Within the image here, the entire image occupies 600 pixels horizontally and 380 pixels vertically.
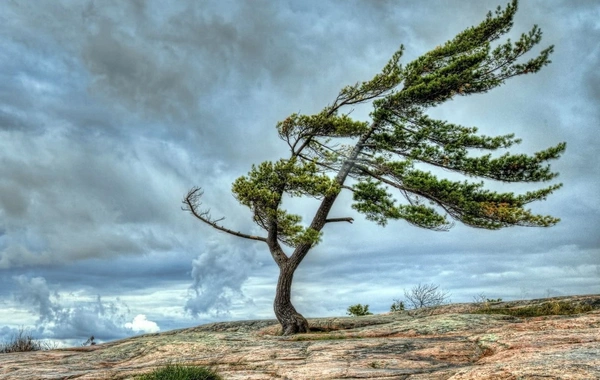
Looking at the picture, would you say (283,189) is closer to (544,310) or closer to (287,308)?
(287,308)

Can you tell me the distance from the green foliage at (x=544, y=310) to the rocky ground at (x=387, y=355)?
95 millimetres

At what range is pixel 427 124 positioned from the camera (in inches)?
877

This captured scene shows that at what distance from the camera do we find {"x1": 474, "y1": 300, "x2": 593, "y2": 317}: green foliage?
1875cm

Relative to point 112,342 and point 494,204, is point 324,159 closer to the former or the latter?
point 494,204

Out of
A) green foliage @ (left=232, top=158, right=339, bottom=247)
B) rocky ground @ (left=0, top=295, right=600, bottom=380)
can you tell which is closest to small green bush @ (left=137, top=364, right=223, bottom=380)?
rocky ground @ (left=0, top=295, right=600, bottom=380)

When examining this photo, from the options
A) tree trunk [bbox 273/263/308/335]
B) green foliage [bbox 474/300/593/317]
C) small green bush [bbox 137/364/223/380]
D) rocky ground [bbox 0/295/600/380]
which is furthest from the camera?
tree trunk [bbox 273/263/308/335]

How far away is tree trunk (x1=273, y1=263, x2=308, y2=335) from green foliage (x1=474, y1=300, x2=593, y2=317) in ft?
22.9

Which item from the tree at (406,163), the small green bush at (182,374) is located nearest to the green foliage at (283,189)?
the tree at (406,163)

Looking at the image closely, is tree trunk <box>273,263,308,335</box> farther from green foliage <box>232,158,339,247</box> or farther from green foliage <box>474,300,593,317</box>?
green foliage <box>474,300,593,317</box>

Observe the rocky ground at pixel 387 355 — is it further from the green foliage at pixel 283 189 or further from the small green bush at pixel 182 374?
the green foliage at pixel 283 189

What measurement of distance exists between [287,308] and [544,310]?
9.51 meters

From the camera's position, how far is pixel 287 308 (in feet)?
68.3

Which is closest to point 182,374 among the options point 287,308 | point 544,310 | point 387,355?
point 387,355

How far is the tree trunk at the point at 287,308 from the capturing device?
2059 cm
